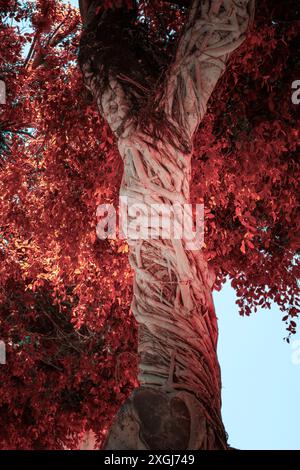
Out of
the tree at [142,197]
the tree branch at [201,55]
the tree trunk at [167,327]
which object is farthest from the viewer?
the tree branch at [201,55]

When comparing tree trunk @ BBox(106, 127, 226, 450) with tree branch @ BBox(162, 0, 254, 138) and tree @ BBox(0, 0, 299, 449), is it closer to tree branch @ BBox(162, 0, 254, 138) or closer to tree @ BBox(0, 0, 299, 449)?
tree @ BBox(0, 0, 299, 449)

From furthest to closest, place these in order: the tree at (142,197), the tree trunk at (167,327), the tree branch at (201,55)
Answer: the tree branch at (201,55) → the tree at (142,197) → the tree trunk at (167,327)

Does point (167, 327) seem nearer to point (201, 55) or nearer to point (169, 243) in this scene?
point (169, 243)

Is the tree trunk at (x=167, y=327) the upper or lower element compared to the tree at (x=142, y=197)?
lower

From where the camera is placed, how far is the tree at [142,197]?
5.10 m

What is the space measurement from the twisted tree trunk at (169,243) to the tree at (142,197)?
2 centimetres

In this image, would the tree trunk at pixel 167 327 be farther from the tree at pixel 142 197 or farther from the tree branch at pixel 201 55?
the tree branch at pixel 201 55

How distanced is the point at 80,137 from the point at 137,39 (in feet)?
11.2

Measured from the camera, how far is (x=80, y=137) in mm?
10523

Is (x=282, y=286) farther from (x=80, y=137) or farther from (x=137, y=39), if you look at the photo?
(x=137, y=39)

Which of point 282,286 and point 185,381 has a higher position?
point 282,286

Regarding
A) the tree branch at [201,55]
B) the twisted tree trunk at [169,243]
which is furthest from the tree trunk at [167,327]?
the tree branch at [201,55]

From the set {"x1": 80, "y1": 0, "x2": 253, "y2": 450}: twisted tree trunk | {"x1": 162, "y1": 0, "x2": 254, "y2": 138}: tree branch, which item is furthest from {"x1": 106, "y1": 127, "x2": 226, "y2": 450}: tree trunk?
{"x1": 162, "y1": 0, "x2": 254, "y2": 138}: tree branch
